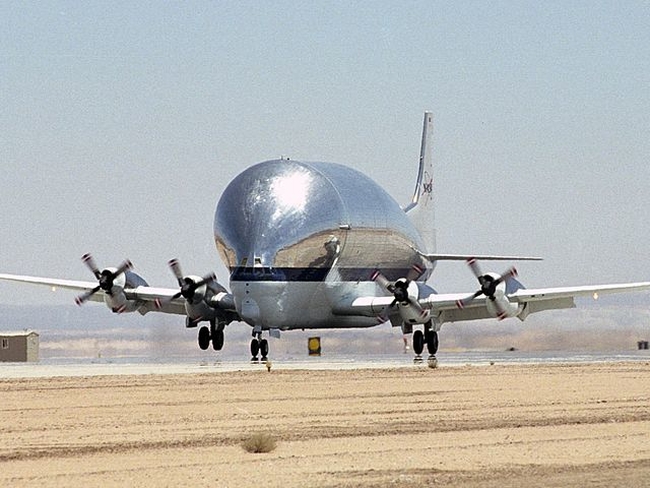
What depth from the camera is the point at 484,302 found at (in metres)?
62.4

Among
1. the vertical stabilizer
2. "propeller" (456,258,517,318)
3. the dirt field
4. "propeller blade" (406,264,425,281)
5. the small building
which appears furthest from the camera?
the vertical stabilizer

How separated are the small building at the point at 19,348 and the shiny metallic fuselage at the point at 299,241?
34.0 feet

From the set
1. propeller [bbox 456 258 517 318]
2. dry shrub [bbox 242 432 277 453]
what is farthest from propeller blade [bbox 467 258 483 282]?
dry shrub [bbox 242 432 277 453]

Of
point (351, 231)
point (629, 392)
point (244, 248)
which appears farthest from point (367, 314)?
point (629, 392)

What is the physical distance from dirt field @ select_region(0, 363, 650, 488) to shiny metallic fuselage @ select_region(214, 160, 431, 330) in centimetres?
1793

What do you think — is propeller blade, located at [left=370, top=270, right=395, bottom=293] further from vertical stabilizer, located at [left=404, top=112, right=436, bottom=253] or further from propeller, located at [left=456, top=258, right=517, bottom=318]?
vertical stabilizer, located at [left=404, top=112, right=436, bottom=253]

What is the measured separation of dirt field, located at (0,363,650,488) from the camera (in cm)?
2097

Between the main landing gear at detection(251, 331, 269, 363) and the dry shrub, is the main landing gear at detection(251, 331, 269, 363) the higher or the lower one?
the higher one

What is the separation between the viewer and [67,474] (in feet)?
69.0

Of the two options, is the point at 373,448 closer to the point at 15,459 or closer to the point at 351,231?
the point at 15,459

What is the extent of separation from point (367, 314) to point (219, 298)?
22.2ft

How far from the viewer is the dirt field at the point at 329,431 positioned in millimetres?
20969

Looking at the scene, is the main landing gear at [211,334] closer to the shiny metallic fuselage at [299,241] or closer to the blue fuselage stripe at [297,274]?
the shiny metallic fuselage at [299,241]

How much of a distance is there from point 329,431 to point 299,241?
3636 cm
